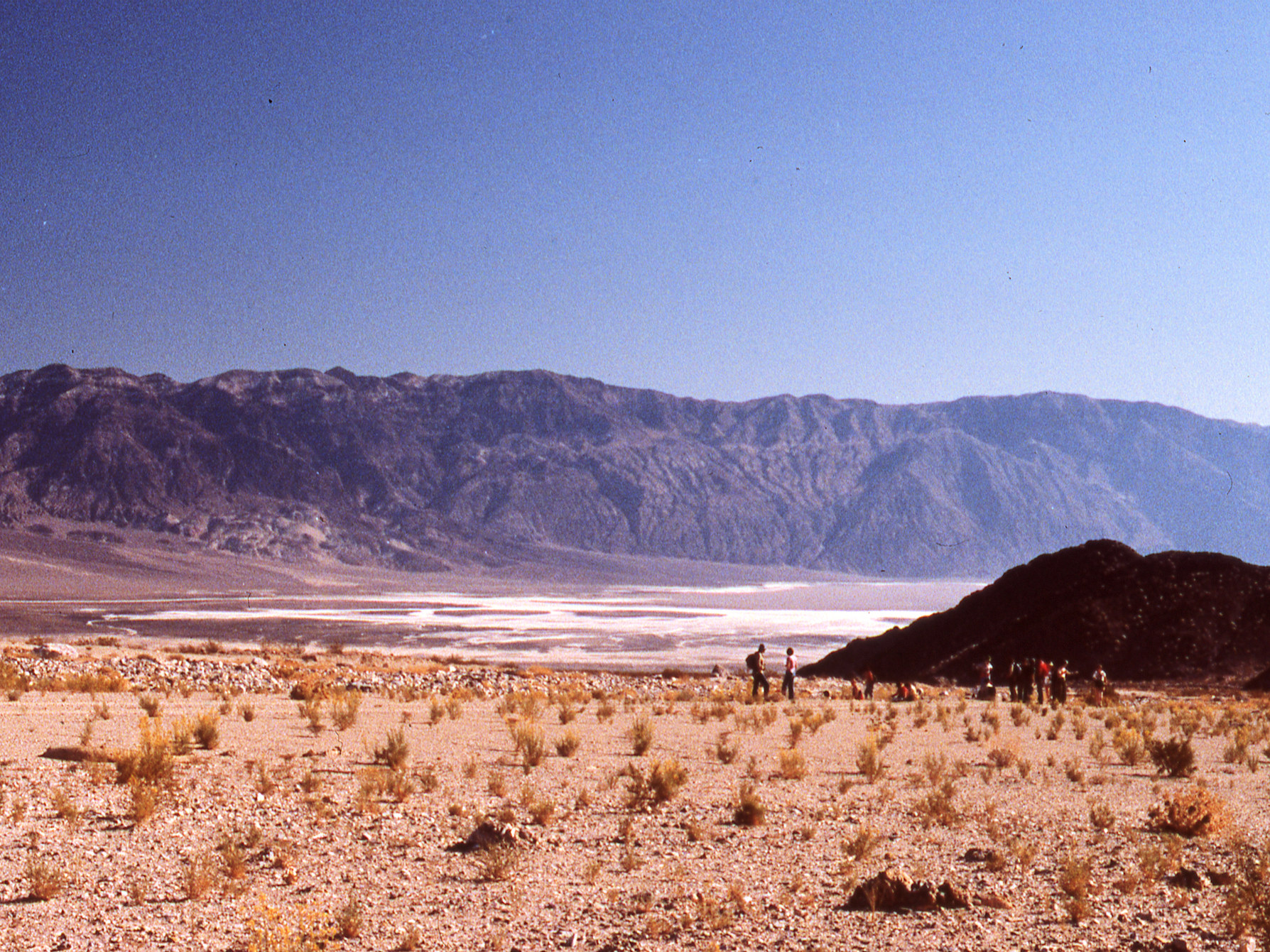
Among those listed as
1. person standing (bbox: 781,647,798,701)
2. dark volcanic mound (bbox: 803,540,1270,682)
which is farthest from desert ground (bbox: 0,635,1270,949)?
dark volcanic mound (bbox: 803,540,1270,682)

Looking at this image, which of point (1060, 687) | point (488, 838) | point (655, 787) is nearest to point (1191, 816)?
point (655, 787)

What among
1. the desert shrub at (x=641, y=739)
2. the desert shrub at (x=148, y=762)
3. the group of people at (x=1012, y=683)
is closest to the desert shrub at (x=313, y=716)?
the desert shrub at (x=641, y=739)

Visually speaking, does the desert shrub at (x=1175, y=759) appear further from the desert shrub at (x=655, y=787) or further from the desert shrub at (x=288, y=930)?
the desert shrub at (x=288, y=930)

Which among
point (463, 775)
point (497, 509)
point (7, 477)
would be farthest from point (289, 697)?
point (497, 509)

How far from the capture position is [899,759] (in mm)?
16094

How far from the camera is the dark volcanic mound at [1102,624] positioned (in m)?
38.9

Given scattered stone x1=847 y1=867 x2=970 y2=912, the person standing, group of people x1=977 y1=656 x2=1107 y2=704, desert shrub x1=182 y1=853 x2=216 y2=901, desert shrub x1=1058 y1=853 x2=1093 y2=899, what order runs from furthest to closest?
group of people x1=977 y1=656 x2=1107 y2=704, the person standing, desert shrub x1=1058 y1=853 x2=1093 y2=899, scattered stone x1=847 y1=867 x2=970 y2=912, desert shrub x1=182 y1=853 x2=216 y2=901

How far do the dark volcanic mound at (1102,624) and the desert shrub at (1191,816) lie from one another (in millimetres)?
28859

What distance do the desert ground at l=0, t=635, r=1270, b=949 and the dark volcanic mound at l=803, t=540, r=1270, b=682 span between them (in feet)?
64.9

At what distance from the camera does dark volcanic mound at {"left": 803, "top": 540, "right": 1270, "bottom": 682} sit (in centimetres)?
3891

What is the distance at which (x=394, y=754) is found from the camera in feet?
43.5

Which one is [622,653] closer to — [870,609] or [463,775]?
[463,775]

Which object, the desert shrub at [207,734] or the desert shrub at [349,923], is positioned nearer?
the desert shrub at [349,923]

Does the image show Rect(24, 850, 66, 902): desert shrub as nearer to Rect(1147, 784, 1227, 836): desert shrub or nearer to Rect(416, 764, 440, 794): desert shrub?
Rect(416, 764, 440, 794): desert shrub
